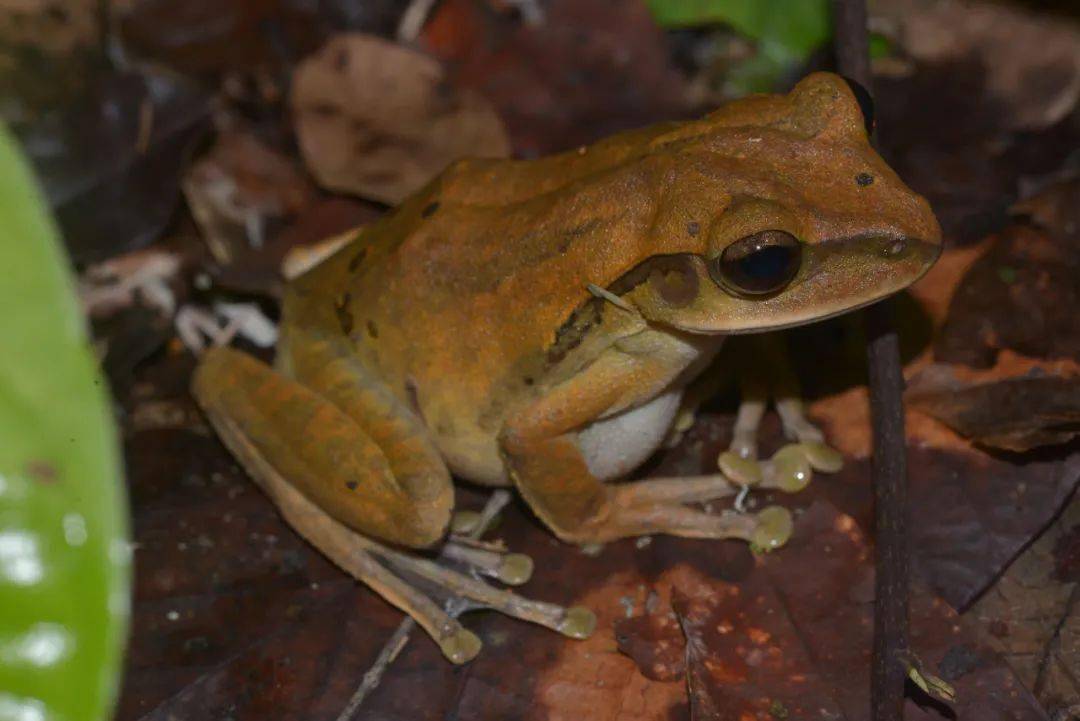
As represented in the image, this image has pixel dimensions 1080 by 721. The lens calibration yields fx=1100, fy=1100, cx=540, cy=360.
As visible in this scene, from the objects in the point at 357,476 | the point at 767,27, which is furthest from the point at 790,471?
the point at 767,27

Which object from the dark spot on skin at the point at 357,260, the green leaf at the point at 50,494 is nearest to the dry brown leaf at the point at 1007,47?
the dark spot on skin at the point at 357,260

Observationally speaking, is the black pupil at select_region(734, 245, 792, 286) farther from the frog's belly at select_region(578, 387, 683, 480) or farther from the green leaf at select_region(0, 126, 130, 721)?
the green leaf at select_region(0, 126, 130, 721)

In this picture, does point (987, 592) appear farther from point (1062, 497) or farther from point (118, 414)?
point (118, 414)

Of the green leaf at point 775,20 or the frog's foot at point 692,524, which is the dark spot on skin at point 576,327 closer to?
the frog's foot at point 692,524

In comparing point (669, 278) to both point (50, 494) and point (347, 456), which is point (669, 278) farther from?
point (50, 494)

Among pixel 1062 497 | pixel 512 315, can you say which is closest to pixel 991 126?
pixel 1062 497

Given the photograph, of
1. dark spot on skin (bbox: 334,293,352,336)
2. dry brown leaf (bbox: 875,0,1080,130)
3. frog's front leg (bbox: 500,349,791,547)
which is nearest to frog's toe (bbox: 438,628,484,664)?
frog's front leg (bbox: 500,349,791,547)
